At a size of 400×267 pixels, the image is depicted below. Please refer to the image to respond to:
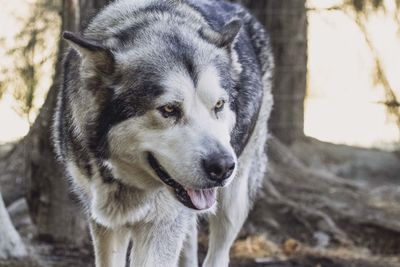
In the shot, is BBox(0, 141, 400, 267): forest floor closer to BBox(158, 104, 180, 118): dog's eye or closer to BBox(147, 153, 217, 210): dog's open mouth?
BBox(147, 153, 217, 210): dog's open mouth

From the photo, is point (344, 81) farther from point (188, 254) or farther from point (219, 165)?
point (219, 165)

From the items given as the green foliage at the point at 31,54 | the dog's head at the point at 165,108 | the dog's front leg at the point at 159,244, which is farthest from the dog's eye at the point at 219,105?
the green foliage at the point at 31,54

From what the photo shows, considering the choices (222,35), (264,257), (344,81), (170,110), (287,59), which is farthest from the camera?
(344,81)

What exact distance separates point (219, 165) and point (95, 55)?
2.79ft

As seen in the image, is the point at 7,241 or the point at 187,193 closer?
the point at 187,193

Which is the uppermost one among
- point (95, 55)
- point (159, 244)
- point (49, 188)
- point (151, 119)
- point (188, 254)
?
point (95, 55)

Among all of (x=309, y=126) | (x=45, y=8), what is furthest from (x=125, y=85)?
(x=309, y=126)

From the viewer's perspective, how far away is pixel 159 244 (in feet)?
15.4

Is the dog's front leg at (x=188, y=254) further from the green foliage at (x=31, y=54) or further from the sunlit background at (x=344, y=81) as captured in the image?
the sunlit background at (x=344, y=81)

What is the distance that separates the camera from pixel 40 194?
6797 mm

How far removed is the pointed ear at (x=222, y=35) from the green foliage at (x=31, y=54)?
2.52 m

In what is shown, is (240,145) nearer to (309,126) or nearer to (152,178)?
(152,178)

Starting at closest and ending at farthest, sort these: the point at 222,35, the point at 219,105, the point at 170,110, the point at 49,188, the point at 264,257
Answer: the point at 170,110
the point at 219,105
the point at 222,35
the point at 49,188
the point at 264,257

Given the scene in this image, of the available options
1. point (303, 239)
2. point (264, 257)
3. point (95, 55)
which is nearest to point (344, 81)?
point (303, 239)
